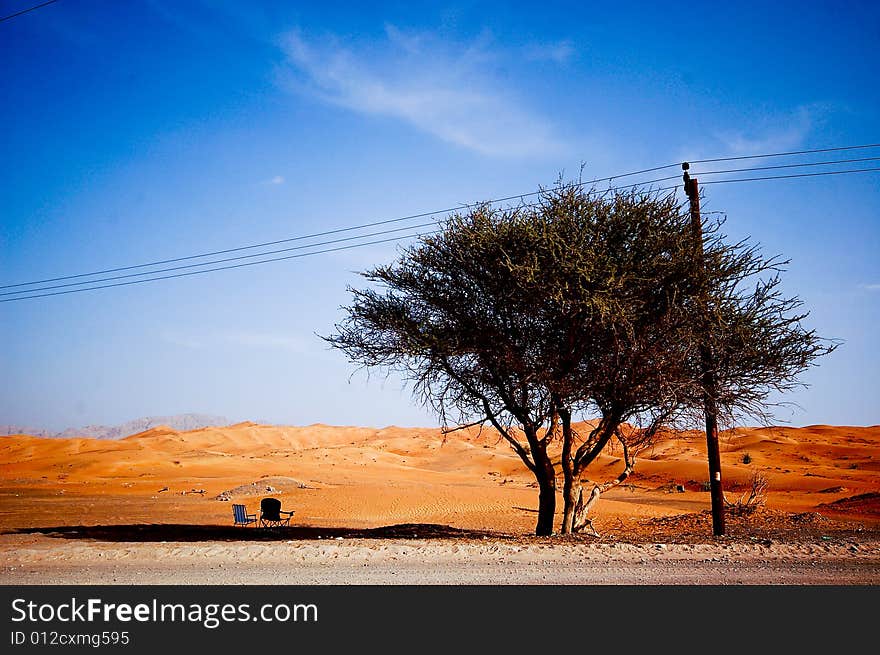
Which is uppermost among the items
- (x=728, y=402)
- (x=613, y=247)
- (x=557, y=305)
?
(x=613, y=247)

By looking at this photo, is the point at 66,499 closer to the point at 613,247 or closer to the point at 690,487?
the point at 613,247

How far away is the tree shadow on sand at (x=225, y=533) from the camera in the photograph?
1783cm

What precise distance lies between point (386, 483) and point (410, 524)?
2038 centimetres

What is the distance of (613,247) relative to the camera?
14.9 m

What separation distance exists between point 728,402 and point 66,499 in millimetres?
32391

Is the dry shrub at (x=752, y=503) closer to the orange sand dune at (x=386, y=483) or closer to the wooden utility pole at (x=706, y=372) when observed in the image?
the orange sand dune at (x=386, y=483)

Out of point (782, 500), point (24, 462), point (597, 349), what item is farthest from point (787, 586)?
point (24, 462)

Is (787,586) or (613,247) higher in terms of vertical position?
(613,247)

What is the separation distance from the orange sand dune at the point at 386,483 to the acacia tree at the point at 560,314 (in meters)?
2.72

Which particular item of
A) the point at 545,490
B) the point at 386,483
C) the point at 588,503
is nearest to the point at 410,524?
the point at 545,490

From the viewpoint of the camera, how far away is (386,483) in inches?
1672

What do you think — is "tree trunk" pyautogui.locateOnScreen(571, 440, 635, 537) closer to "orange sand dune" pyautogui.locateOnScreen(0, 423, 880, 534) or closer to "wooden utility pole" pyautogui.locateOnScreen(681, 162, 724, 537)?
"orange sand dune" pyautogui.locateOnScreen(0, 423, 880, 534)
